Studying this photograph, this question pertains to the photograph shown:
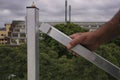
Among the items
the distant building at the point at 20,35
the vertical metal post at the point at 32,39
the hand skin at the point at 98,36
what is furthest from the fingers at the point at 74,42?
the distant building at the point at 20,35

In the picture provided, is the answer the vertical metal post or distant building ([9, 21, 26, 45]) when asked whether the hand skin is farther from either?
distant building ([9, 21, 26, 45])

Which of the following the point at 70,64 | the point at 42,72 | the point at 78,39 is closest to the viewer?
the point at 78,39

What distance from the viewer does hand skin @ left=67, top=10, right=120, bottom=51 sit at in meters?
1.67

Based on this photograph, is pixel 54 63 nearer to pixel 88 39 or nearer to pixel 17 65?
pixel 17 65

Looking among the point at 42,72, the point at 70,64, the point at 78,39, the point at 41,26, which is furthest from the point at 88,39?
the point at 70,64

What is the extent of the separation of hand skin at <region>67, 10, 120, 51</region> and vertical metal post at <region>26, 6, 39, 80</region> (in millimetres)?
158

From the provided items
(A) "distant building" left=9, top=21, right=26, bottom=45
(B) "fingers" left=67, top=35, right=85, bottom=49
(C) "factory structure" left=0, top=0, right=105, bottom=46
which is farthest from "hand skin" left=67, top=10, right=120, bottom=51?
(A) "distant building" left=9, top=21, right=26, bottom=45

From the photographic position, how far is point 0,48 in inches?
221

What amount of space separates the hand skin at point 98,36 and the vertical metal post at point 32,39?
0.16 m

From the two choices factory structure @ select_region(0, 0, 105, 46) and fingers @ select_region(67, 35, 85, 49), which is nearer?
fingers @ select_region(67, 35, 85, 49)

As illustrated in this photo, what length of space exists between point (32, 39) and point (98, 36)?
278 millimetres

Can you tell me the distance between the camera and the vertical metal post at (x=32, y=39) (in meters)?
1.74

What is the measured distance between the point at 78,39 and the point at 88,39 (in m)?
0.05

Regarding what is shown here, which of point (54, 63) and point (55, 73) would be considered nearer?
point (55, 73)
